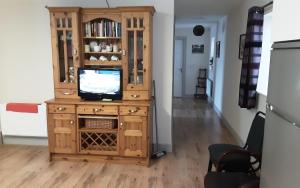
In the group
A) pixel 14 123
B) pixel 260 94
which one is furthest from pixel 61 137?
pixel 260 94

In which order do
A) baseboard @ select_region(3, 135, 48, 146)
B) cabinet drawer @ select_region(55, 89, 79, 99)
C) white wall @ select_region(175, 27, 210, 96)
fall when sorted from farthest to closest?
white wall @ select_region(175, 27, 210, 96) < baseboard @ select_region(3, 135, 48, 146) < cabinet drawer @ select_region(55, 89, 79, 99)

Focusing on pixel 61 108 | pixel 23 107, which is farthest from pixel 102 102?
pixel 23 107

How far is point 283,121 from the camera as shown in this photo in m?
1.01

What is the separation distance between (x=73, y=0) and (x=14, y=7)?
90cm

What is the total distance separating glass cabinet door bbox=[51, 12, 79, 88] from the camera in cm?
323

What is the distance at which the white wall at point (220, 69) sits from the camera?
562cm

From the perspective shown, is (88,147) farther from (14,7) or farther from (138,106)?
(14,7)

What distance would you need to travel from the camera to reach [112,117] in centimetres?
315

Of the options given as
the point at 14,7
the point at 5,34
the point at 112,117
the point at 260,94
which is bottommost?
the point at 112,117

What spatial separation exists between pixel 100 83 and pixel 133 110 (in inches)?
22.8

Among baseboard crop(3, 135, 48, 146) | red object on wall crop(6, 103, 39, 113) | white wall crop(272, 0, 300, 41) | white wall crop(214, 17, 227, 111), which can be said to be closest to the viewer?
white wall crop(272, 0, 300, 41)

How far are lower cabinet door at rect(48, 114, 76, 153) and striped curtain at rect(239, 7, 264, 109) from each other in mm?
2252

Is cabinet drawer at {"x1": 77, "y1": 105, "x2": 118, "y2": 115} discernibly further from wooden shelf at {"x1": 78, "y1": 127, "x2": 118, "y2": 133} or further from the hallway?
the hallway

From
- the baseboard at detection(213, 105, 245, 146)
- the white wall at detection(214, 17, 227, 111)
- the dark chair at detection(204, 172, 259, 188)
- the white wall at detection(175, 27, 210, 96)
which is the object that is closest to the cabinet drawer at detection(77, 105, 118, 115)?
the dark chair at detection(204, 172, 259, 188)
